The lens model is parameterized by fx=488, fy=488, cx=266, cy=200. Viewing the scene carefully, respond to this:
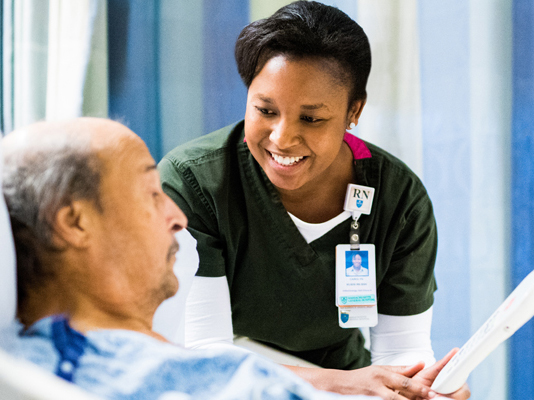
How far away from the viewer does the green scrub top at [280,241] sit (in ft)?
3.12

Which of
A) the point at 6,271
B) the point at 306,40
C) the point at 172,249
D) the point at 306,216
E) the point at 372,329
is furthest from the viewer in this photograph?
the point at 372,329

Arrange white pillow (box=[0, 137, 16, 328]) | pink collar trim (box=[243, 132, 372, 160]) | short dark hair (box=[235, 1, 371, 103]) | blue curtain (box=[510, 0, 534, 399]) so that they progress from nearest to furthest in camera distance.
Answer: white pillow (box=[0, 137, 16, 328]) < short dark hair (box=[235, 1, 371, 103]) < pink collar trim (box=[243, 132, 372, 160]) < blue curtain (box=[510, 0, 534, 399])

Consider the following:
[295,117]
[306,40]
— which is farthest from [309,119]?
[306,40]

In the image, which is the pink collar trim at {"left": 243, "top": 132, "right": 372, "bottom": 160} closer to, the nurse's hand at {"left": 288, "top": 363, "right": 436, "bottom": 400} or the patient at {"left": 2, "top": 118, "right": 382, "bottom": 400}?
the nurse's hand at {"left": 288, "top": 363, "right": 436, "bottom": 400}

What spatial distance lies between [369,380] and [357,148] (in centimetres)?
47

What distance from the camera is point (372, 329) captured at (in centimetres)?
114

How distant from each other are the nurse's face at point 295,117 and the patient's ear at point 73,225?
0.42 m

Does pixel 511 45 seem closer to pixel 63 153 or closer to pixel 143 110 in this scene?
pixel 143 110

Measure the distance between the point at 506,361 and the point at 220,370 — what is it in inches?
43.6

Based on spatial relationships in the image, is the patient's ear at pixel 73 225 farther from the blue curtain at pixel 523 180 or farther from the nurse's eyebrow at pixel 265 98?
the blue curtain at pixel 523 180

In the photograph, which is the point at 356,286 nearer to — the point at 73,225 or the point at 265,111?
the point at 265,111

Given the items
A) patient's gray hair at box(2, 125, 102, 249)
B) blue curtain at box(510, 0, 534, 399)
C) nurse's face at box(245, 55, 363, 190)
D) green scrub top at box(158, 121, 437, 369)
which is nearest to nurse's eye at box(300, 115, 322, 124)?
nurse's face at box(245, 55, 363, 190)

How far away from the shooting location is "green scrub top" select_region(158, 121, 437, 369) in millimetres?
950

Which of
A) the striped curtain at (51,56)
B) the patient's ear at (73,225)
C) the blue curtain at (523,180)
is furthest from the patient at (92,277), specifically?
the blue curtain at (523,180)
